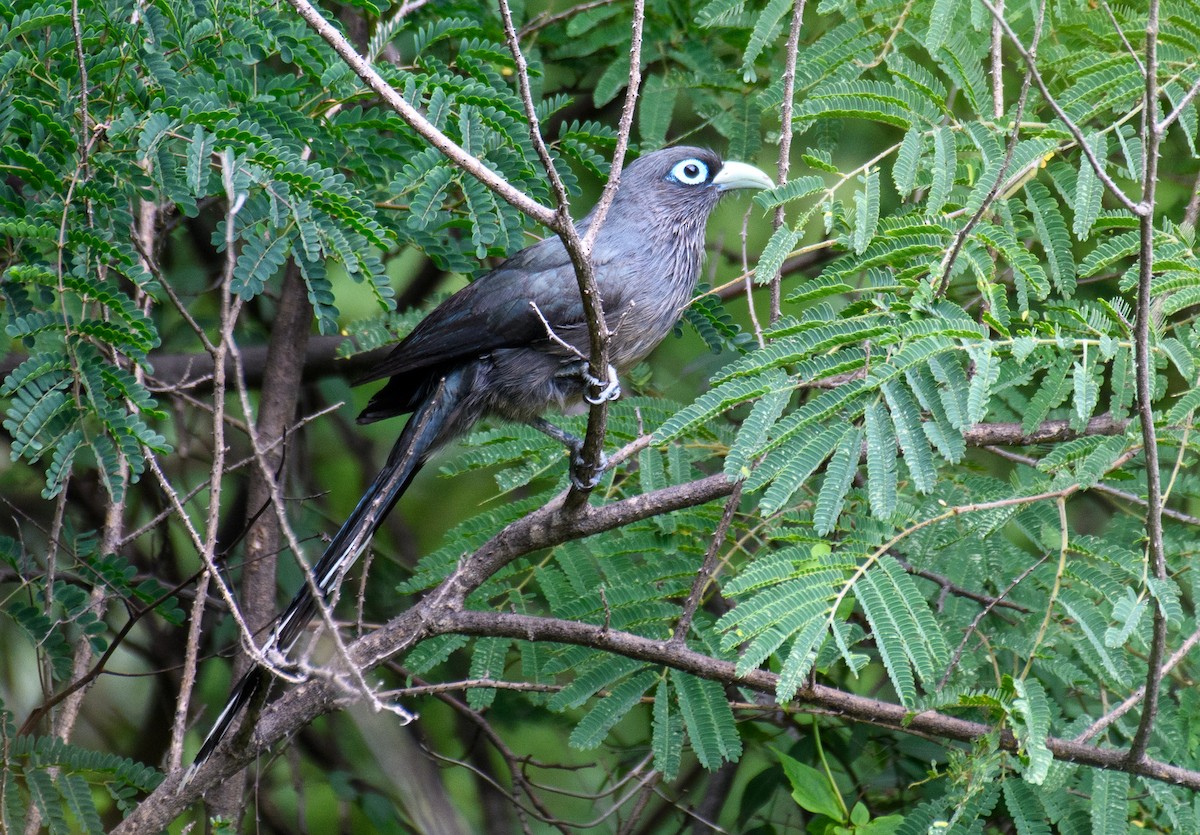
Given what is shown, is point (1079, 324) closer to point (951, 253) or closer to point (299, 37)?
point (951, 253)

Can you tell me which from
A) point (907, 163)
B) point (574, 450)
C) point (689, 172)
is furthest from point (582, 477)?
point (689, 172)

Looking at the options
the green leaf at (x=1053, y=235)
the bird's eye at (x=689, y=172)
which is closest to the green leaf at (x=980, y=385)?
A: the green leaf at (x=1053, y=235)

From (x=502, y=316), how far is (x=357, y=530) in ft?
3.25

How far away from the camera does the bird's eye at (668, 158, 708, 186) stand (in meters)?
4.91

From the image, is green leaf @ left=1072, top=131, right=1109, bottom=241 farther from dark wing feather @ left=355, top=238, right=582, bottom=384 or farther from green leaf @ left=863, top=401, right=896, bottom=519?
dark wing feather @ left=355, top=238, right=582, bottom=384

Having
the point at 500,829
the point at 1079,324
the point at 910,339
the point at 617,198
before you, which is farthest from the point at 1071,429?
the point at 500,829

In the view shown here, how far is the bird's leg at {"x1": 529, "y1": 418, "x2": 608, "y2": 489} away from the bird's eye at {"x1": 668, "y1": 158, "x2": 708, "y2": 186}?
1.20 metres

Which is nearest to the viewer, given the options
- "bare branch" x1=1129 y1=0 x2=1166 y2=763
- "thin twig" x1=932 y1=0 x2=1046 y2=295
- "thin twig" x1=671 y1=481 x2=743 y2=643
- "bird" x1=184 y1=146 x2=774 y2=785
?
"bare branch" x1=1129 y1=0 x2=1166 y2=763

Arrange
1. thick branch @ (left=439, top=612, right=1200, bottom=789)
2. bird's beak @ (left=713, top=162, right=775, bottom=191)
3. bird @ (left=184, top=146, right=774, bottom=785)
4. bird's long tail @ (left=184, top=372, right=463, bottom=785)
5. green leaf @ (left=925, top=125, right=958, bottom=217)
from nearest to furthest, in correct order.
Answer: thick branch @ (left=439, top=612, right=1200, bottom=789), green leaf @ (left=925, top=125, right=958, bottom=217), bird's long tail @ (left=184, top=372, right=463, bottom=785), bird @ (left=184, top=146, right=774, bottom=785), bird's beak @ (left=713, top=162, right=775, bottom=191)

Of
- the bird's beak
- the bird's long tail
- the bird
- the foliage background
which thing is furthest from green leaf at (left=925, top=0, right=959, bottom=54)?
the bird's long tail

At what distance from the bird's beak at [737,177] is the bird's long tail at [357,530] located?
1355mm

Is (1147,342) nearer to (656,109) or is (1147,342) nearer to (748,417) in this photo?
(748,417)

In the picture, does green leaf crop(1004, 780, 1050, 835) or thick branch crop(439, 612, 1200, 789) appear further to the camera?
green leaf crop(1004, 780, 1050, 835)

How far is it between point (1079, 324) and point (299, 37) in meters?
2.46
